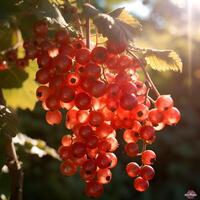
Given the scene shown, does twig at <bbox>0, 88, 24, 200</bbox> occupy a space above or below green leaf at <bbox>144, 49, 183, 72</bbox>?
below

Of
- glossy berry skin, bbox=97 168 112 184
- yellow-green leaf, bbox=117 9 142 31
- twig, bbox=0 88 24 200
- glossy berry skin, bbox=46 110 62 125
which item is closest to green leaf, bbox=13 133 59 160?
twig, bbox=0 88 24 200

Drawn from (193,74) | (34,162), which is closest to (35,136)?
(34,162)

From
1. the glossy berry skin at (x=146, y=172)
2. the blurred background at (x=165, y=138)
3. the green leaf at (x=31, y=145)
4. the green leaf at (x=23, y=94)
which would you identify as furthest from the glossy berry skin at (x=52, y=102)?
the blurred background at (x=165, y=138)

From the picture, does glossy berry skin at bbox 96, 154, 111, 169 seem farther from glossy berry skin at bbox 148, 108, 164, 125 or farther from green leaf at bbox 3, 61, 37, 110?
green leaf at bbox 3, 61, 37, 110

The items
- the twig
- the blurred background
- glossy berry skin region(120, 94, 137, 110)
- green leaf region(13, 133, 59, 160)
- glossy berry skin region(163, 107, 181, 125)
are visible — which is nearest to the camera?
glossy berry skin region(120, 94, 137, 110)

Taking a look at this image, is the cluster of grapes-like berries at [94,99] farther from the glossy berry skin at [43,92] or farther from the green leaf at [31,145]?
the green leaf at [31,145]
